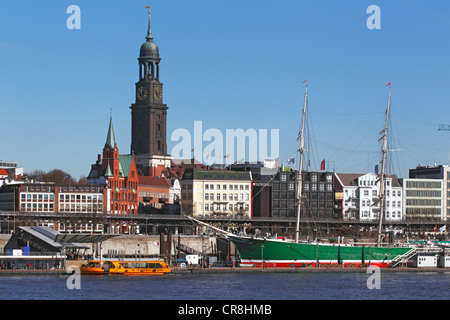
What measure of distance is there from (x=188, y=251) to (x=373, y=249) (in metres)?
29.5

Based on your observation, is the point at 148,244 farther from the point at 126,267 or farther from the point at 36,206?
the point at 126,267

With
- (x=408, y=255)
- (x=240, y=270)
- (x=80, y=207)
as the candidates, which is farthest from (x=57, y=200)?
(x=240, y=270)

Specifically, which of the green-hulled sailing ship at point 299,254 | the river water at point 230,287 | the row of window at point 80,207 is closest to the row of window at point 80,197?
the row of window at point 80,207

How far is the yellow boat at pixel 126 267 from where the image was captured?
107312 mm

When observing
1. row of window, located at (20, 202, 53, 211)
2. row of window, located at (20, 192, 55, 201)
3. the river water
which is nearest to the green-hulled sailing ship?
the river water

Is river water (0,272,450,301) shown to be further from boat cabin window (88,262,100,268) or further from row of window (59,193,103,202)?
row of window (59,193,103,202)

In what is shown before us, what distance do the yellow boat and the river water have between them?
2.28 m

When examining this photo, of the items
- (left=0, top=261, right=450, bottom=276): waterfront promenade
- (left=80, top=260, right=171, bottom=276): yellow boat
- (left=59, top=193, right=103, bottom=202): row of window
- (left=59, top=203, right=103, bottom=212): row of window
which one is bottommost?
(left=0, top=261, right=450, bottom=276): waterfront promenade

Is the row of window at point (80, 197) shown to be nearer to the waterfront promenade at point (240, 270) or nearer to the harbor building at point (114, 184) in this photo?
the harbor building at point (114, 184)

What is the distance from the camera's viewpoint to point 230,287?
308ft

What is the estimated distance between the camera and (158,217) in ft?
572

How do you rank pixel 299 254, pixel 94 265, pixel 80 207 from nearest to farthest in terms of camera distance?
pixel 94 265 → pixel 299 254 → pixel 80 207

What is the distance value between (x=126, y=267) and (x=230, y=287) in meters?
19.0

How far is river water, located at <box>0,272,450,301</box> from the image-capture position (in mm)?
84650
